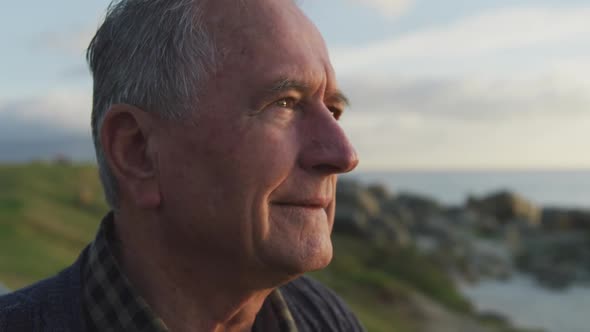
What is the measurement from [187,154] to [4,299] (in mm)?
738

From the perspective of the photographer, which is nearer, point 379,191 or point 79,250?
point 79,250

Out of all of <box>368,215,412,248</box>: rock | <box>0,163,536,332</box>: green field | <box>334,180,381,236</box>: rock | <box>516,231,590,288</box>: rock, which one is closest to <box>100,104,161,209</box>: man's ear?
<box>0,163,536,332</box>: green field

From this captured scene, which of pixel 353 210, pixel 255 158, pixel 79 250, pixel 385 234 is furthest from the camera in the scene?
pixel 385 234

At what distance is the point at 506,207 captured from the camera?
33344mm

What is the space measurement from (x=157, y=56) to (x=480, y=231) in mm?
29268

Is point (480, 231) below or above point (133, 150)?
below

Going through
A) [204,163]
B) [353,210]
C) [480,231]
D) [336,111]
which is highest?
[336,111]

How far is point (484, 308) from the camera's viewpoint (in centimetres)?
1875

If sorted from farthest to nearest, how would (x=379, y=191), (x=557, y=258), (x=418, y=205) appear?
(x=418, y=205)
(x=379, y=191)
(x=557, y=258)

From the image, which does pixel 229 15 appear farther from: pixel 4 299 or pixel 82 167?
pixel 82 167

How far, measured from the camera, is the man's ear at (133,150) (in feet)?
6.70

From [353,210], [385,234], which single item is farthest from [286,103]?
[385,234]

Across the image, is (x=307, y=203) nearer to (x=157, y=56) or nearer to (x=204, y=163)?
(x=204, y=163)

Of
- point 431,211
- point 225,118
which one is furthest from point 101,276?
point 431,211
